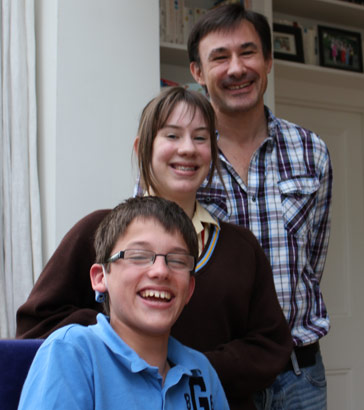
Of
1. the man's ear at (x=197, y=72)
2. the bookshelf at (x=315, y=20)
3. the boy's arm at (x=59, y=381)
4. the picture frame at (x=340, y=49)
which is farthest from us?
the picture frame at (x=340, y=49)

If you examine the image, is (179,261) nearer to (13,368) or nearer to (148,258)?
(148,258)

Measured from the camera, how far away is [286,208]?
1.74 m

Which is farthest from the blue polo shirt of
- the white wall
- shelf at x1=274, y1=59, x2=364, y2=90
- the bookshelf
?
shelf at x1=274, y1=59, x2=364, y2=90

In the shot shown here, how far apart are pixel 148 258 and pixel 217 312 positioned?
31 cm

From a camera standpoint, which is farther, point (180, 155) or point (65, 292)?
point (180, 155)

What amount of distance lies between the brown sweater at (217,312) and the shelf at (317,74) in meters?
2.34

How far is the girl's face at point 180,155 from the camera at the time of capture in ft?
4.69

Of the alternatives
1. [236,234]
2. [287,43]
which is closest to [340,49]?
[287,43]

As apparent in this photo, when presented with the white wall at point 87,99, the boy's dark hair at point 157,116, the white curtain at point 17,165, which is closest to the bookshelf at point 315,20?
the white wall at point 87,99

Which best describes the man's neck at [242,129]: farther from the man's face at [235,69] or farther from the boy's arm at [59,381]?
the boy's arm at [59,381]

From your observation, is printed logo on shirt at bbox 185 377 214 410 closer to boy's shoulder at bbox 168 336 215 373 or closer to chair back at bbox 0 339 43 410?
boy's shoulder at bbox 168 336 215 373

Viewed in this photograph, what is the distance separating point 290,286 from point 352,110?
8.79ft

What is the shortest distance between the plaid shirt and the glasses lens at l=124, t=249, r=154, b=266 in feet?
1.96

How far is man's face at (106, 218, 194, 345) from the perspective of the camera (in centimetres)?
108
